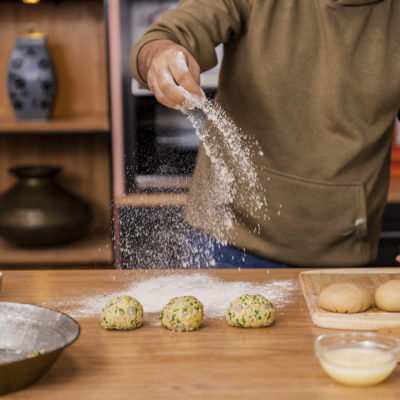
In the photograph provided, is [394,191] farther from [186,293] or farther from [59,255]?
[186,293]

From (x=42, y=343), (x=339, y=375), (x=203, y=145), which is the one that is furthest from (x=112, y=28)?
(x=339, y=375)

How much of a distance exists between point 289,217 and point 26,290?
70cm

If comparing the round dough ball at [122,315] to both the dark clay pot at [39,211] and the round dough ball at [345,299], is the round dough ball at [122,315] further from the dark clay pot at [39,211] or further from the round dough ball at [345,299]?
the dark clay pot at [39,211]

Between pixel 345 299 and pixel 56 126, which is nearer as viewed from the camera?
pixel 345 299

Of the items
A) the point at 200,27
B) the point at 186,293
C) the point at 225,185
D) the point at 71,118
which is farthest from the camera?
the point at 71,118

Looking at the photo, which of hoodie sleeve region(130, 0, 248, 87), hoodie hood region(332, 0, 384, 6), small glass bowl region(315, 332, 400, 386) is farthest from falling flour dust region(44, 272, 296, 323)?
hoodie hood region(332, 0, 384, 6)

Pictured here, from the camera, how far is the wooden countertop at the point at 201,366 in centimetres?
95

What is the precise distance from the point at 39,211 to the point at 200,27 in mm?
1525

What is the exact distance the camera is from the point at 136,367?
1.04 meters

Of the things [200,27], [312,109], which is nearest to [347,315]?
[312,109]

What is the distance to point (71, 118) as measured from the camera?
10.2 ft

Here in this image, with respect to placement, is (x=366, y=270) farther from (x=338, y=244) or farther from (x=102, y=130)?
(x=102, y=130)

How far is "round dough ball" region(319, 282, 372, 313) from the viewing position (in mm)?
1236

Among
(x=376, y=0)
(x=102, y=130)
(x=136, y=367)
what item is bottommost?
(x=102, y=130)
